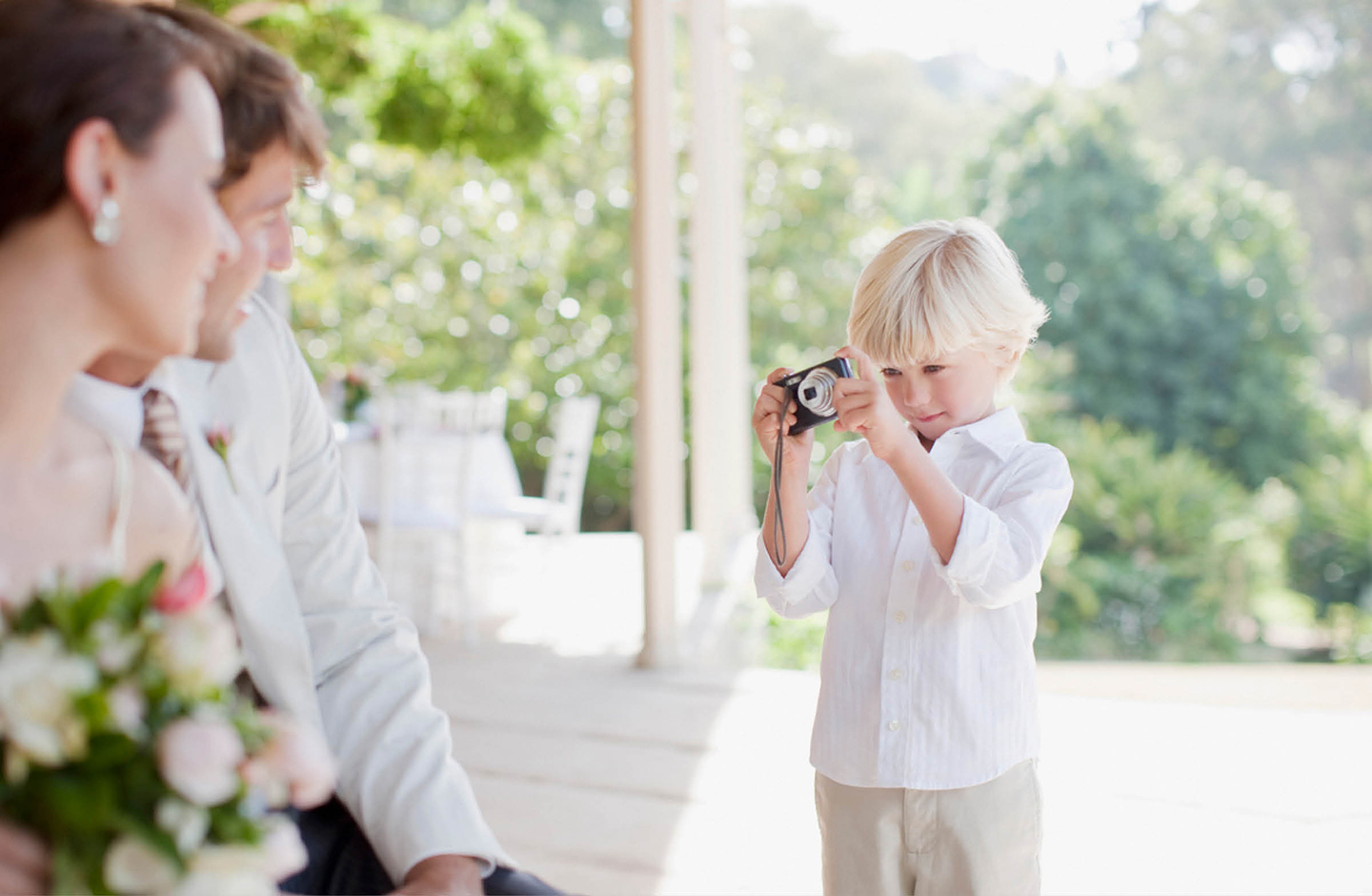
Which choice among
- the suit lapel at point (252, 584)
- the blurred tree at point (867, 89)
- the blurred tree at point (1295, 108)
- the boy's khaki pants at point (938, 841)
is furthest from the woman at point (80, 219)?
the blurred tree at point (867, 89)

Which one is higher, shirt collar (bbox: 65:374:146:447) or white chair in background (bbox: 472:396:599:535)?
shirt collar (bbox: 65:374:146:447)

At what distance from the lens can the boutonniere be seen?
101cm

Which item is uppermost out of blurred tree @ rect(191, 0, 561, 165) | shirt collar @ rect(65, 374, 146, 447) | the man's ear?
blurred tree @ rect(191, 0, 561, 165)

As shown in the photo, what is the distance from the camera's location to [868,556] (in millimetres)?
1525

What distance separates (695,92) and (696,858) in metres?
4.81

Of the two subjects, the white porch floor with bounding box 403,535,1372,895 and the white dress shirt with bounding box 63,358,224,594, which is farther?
the white porch floor with bounding box 403,535,1372,895

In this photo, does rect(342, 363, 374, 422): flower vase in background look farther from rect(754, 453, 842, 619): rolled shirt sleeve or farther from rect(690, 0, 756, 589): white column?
rect(754, 453, 842, 619): rolled shirt sleeve

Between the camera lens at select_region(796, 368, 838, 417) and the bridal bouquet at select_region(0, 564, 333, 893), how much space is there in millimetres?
899

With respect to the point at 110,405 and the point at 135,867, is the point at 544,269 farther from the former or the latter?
the point at 135,867

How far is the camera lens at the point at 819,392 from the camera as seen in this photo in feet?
4.59

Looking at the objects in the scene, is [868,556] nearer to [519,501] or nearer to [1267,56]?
[519,501]

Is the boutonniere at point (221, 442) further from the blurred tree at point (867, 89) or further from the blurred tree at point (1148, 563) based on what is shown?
the blurred tree at point (867, 89)

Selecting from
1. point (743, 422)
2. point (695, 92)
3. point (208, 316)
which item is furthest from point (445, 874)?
point (743, 422)

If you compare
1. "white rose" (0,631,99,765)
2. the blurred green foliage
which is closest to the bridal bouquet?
"white rose" (0,631,99,765)
